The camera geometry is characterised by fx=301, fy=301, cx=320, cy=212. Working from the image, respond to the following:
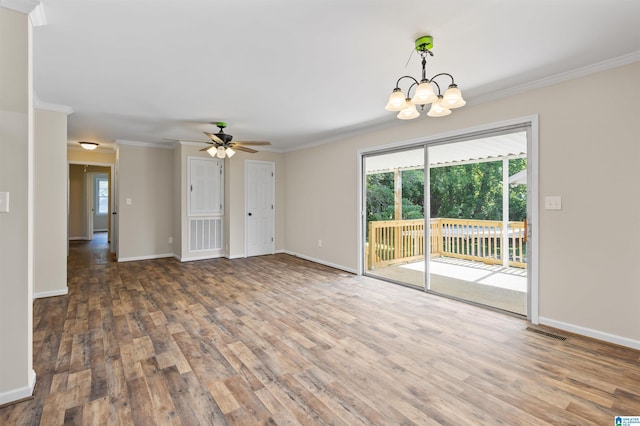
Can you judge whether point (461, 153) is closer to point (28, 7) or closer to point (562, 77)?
point (562, 77)

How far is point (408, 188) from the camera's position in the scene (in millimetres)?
4461

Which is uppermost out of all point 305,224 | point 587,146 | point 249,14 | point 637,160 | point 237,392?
point 249,14

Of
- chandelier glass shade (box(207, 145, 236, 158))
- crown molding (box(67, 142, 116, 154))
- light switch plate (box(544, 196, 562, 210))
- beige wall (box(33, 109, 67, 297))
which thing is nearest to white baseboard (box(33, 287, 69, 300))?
beige wall (box(33, 109, 67, 297))

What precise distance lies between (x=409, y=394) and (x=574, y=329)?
1997 mm

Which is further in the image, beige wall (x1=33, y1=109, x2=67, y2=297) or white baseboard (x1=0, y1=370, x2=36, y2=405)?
beige wall (x1=33, y1=109, x2=67, y2=297)

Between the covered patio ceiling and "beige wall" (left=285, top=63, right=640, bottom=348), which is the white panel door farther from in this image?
"beige wall" (left=285, top=63, right=640, bottom=348)

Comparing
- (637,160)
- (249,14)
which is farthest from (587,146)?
(249,14)

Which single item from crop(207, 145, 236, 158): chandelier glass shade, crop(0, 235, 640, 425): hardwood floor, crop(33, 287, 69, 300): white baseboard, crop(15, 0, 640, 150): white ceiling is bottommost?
crop(0, 235, 640, 425): hardwood floor

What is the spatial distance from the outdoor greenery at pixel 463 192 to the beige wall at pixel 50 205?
4.46 metres

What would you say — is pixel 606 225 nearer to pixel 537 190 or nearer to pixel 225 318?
pixel 537 190

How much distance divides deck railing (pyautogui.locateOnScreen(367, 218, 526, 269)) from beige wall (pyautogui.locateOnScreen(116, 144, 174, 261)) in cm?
446

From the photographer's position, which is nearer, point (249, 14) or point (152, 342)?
point (249, 14)

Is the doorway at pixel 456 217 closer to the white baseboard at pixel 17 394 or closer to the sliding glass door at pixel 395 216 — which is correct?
the sliding glass door at pixel 395 216

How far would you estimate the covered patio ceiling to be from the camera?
3.33 m
